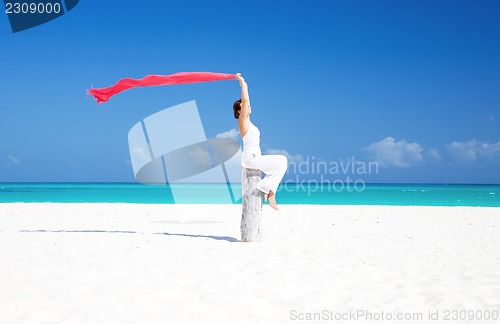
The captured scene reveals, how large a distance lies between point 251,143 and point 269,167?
458 millimetres

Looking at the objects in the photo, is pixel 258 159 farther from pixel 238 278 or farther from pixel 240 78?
pixel 238 278

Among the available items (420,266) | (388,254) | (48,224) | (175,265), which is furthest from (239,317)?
(48,224)

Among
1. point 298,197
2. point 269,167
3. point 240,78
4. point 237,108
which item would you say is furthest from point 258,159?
point 298,197

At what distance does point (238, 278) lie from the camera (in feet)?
15.0

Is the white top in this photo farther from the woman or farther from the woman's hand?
the woman's hand

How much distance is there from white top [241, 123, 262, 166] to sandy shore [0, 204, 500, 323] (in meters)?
1.37

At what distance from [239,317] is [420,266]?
2.85 meters

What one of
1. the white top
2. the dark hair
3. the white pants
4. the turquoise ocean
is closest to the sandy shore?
the white pants

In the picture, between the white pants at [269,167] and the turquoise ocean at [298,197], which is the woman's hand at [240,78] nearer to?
the white pants at [269,167]

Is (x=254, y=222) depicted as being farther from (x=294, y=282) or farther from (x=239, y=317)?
(x=239, y=317)

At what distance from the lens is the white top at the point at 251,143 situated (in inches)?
269

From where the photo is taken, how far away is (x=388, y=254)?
6.17 metres

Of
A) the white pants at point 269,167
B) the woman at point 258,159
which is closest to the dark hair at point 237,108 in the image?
the woman at point 258,159

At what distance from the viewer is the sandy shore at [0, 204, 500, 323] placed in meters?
3.51
